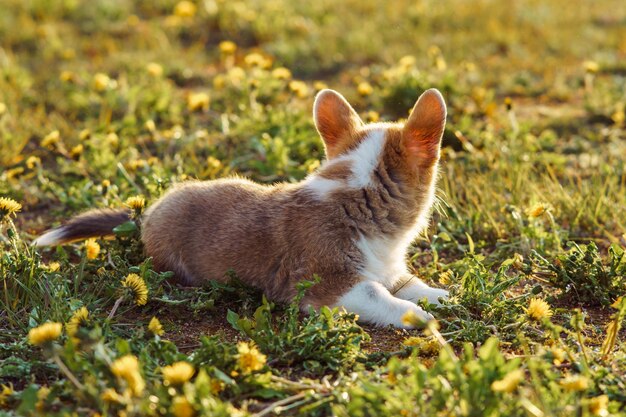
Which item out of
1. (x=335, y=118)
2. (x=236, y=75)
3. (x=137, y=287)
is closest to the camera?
(x=137, y=287)

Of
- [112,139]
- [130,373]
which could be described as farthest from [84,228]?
[130,373]

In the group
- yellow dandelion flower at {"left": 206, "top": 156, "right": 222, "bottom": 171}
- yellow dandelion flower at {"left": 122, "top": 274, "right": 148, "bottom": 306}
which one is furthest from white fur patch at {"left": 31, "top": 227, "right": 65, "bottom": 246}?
yellow dandelion flower at {"left": 206, "top": 156, "right": 222, "bottom": 171}

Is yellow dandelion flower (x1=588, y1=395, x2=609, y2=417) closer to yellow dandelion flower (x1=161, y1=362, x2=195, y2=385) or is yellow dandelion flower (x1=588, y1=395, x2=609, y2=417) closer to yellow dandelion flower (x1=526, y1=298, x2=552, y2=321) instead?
yellow dandelion flower (x1=526, y1=298, x2=552, y2=321)

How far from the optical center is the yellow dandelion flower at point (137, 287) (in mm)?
3777

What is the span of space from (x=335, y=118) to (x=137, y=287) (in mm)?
1289

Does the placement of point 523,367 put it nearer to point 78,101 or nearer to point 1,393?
point 1,393

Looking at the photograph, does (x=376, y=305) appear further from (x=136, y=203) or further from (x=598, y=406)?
(x=136, y=203)

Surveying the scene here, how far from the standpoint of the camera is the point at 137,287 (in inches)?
149

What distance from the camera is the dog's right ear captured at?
4.24 meters

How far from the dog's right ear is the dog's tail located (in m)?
1.23

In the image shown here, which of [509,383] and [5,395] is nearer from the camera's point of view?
[509,383]

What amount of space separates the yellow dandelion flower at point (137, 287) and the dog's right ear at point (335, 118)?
1146 millimetres

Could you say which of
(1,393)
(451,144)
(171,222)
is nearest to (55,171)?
(171,222)

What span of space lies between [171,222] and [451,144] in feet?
9.05
